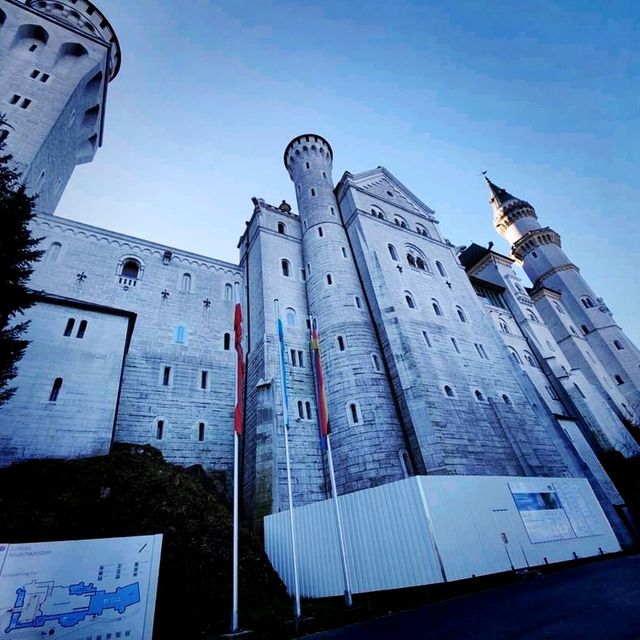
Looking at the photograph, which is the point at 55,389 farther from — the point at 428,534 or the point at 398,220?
the point at 398,220

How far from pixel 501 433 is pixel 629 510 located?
1082cm

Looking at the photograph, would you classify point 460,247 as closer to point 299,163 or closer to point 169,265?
point 299,163

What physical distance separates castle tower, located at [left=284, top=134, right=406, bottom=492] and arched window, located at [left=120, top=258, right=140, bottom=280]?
1053cm

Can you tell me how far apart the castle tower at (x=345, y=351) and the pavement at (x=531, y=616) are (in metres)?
6.80

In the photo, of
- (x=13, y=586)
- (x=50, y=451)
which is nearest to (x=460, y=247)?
(x=50, y=451)

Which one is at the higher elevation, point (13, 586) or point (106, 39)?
point (106, 39)

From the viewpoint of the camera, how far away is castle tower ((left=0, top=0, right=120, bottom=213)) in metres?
21.8

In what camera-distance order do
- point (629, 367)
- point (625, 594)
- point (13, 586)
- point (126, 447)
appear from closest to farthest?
point (13, 586) → point (625, 594) → point (126, 447) → point (629, 367)

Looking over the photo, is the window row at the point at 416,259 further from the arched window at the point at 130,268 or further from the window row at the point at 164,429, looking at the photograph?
the arched window at the point at 130,268

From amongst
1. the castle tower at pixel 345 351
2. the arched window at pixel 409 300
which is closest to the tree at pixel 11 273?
the castle tower at pixel 345 351

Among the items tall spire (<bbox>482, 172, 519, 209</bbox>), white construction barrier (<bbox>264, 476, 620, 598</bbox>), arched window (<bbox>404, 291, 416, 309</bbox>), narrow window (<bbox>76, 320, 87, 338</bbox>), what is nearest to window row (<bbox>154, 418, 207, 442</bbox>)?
narrow window (<bbox>76, 320, 87, 338</bbox>)

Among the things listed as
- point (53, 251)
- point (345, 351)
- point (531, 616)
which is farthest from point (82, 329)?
point (531, 616)

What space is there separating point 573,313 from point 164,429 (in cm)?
4184

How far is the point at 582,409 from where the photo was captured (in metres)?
26.5
